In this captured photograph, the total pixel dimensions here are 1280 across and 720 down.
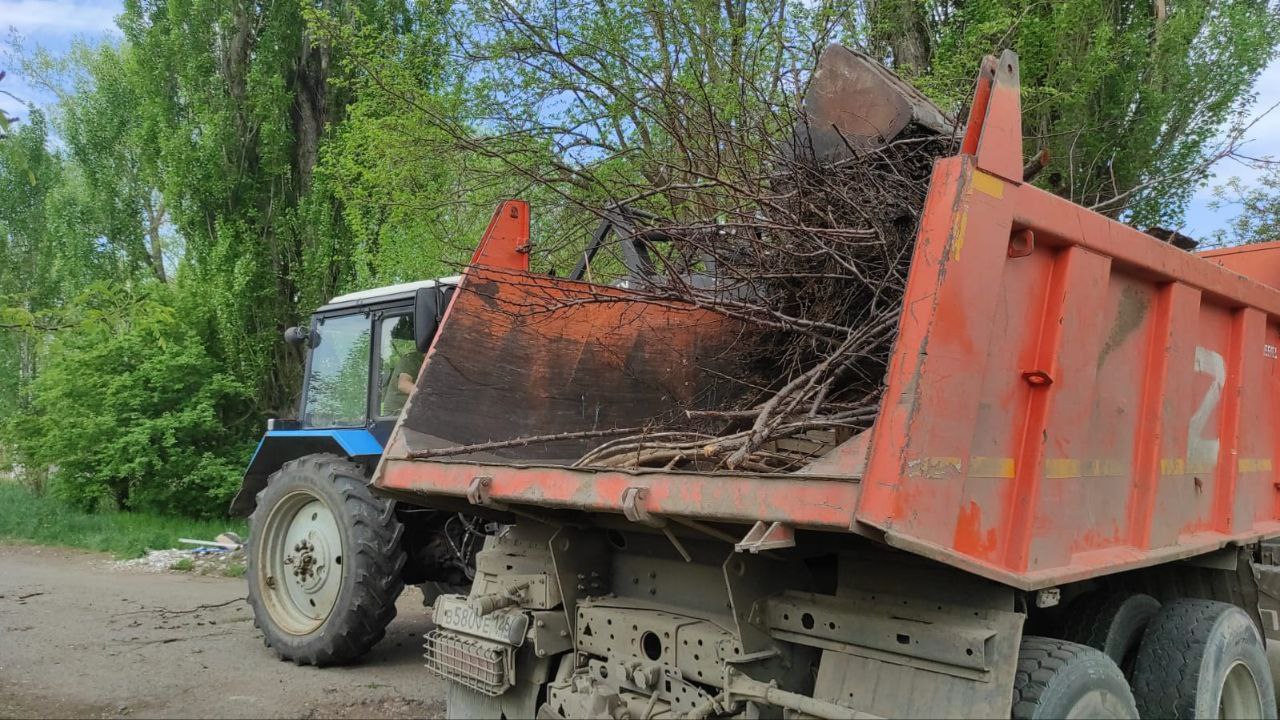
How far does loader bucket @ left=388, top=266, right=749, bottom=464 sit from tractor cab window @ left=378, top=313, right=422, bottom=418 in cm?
170

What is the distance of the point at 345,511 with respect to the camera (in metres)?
5.16

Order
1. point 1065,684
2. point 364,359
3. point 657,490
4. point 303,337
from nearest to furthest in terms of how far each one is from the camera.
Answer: point 1065,684
point 657,490
point 364,359
point 303,337

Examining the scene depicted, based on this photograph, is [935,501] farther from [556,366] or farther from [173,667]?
[173,667]

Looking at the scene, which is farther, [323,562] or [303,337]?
[303,337]

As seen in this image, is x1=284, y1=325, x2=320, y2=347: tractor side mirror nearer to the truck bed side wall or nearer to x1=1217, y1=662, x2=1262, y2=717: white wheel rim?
the truck bed side wall

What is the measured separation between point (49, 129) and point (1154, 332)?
2851 centimetres

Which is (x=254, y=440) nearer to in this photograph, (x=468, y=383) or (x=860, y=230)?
(x=468, y=383)

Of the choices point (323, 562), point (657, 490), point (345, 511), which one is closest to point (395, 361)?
point (345, 511)

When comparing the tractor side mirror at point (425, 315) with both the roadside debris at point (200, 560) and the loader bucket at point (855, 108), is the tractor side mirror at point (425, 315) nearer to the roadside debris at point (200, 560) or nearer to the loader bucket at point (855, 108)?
the loader bucket at point (855, 108)

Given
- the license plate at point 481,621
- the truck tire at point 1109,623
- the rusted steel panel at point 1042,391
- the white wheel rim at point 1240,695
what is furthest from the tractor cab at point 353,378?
the white wheel rim at point 1240,695

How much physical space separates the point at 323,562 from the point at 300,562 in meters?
0.17

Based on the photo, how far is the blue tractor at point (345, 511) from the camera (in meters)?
5.12

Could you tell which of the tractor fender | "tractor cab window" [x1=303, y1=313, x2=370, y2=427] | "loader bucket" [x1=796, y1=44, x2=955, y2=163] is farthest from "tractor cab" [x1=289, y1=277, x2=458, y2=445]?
"loader bucket" [x1=796, y1=44, x2=955, y2=163]

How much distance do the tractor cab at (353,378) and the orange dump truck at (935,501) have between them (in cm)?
165
